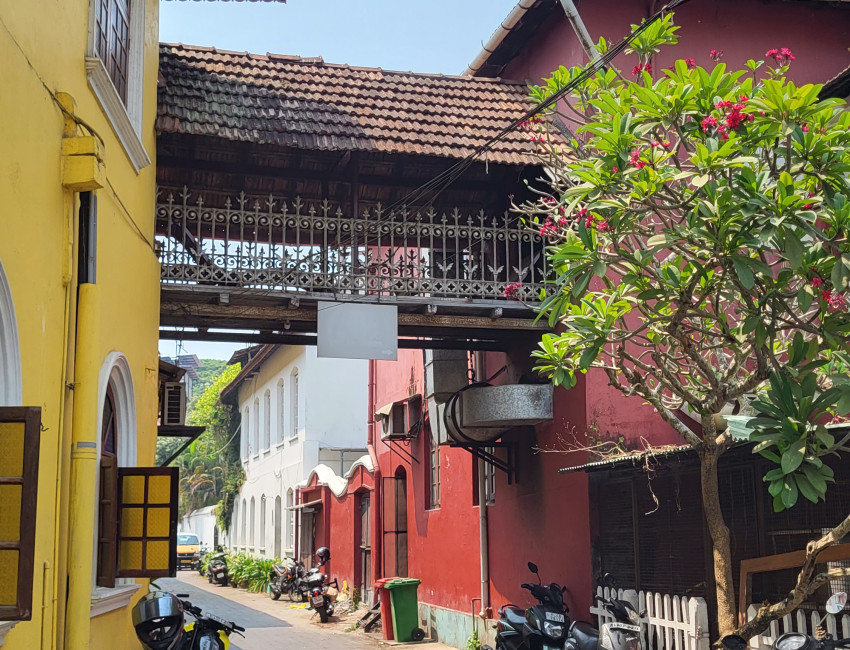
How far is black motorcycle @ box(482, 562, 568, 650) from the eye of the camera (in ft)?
30.5

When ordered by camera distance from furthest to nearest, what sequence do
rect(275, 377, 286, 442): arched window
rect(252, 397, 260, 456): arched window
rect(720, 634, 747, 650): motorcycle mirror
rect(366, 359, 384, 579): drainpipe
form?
rect(252, 397, 260, 456): arched window
rect(275, 377, 286, 442): arched window
rect(366, 359, 384, 579): drainpipe
rect(720, 634, 747, 650): motorcycle mirror

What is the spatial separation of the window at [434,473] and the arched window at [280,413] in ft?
39.6

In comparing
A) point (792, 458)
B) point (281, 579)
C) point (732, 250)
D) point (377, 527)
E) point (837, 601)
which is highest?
point (732, 250)

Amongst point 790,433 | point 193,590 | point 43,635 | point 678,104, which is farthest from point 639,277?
point 193,590

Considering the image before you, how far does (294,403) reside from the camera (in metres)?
27.1

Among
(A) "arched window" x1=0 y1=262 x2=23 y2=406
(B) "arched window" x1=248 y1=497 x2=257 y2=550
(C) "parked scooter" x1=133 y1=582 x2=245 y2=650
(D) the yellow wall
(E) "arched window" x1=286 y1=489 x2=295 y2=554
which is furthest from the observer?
(B) "arched window" x1=248 y1=497 x2=257 y2=550

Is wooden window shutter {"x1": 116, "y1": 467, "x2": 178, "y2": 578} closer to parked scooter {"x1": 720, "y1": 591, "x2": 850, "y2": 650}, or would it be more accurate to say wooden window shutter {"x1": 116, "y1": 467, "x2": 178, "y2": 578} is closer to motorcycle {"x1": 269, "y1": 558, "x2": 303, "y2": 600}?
parked scooter {"x1": 720, "y1": 591, "x2": 850, "y2": 650}

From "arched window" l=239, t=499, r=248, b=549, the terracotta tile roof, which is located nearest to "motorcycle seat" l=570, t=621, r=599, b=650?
the terracotta tile roof

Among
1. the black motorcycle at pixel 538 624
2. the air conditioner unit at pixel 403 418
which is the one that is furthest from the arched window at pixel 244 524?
the black motorcycle at pixel 538 624

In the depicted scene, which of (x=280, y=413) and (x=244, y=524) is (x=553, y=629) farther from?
(x=244, y=524)

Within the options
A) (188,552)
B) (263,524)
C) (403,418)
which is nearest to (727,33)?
(403,418)

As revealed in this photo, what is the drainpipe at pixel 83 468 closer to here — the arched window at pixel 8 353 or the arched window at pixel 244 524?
the arched window at pixel 8 353

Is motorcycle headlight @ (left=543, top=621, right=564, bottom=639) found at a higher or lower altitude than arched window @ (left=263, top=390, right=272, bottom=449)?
lower

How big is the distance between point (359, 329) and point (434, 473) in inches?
279
